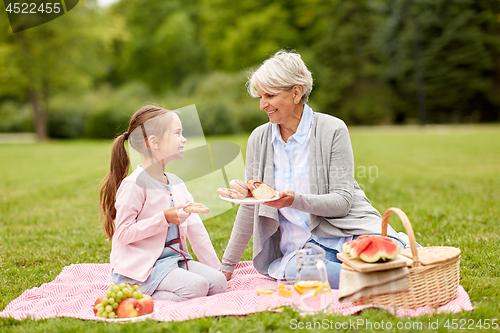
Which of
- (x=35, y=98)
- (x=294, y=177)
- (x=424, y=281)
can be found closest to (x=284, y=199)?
(x=294, y=177)

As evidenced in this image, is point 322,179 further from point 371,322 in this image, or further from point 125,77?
point 125,77

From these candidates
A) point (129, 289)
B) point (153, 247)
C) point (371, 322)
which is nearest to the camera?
point (371, 322)

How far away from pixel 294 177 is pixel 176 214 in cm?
91

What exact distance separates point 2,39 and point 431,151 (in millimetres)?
23017

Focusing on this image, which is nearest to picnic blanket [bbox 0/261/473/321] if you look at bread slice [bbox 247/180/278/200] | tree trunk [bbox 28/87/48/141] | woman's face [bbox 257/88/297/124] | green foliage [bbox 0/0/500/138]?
bread slice [bbox 247/180/278/200]

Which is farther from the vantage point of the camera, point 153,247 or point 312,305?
point 153,247

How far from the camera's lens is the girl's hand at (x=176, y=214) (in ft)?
9.56

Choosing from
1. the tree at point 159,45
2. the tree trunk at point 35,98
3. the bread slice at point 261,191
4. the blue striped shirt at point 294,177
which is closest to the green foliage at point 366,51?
the tree at point 159,45

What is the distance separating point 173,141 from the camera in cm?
309

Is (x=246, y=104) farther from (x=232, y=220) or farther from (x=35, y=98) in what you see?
(x=232, y=220)

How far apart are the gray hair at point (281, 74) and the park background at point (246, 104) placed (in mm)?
869

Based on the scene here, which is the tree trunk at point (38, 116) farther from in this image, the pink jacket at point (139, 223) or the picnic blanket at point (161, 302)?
the pink jacket at point (139, 223)

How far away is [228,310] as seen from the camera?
2832 millimetres

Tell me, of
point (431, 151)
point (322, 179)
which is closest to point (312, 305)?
point (322, 179)
